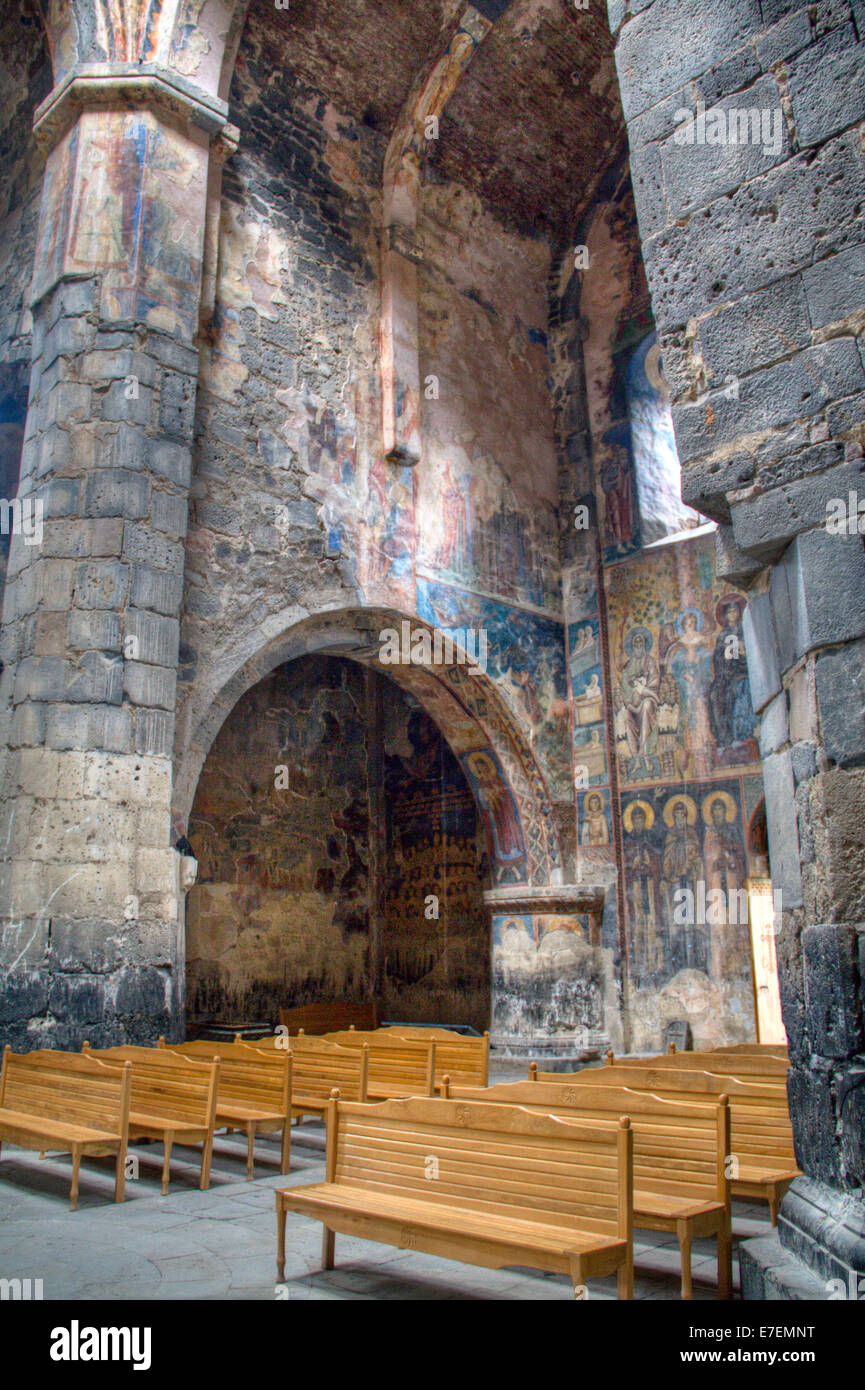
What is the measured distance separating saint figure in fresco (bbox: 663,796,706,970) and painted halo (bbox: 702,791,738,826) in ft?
0.39

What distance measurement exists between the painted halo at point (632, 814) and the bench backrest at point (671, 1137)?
21.6 ft

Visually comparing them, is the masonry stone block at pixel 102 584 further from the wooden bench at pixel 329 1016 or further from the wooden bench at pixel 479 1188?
the wooden bench at pixel 329 1016

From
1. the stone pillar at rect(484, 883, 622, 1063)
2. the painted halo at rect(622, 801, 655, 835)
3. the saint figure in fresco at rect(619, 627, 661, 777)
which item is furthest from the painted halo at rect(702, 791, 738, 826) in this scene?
the stone pillar at rect(484, 883, 622, 1063)

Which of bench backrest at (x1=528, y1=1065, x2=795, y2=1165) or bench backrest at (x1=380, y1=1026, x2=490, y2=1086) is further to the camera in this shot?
bench backrest at (x1=380, y1=1026, x2=490, y2=1086)

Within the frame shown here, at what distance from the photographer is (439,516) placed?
10047 mm

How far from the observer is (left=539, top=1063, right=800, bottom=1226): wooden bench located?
3.26 meters

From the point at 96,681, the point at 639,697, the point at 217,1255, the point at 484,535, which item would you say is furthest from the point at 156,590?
the point at 639,697

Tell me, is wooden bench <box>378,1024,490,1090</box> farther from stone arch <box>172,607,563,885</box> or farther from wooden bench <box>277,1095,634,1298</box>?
stone arch <box>172,607,563,885</box>

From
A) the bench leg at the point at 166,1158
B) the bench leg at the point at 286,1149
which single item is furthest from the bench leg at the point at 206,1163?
the bench leg at the point at 286,1149

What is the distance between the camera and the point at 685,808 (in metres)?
9.84

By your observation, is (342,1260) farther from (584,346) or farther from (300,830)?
(584,346)

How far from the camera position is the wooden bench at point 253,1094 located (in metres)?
4.71

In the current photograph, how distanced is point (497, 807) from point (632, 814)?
1.43 metres

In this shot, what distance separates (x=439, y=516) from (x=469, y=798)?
3.75 meters
